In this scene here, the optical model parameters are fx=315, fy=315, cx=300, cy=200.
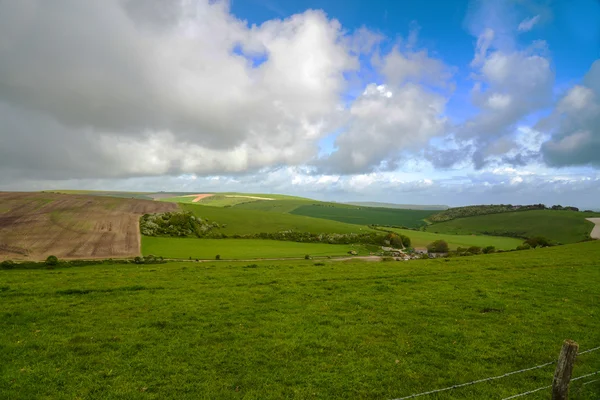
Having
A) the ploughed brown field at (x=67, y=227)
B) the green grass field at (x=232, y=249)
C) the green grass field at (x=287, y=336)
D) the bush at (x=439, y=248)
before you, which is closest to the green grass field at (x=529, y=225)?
the bush at (x=439, y=248)

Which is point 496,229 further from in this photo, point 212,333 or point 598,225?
point 212,333

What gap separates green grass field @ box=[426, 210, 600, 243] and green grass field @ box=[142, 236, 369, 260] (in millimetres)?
76784

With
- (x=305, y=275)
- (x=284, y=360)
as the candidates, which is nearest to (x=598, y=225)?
(x=305, y=275)

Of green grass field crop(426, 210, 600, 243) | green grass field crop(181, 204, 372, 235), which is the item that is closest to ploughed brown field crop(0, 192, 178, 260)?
green grass field crop(181, 204, 372, 235)

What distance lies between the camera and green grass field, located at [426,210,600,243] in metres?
113

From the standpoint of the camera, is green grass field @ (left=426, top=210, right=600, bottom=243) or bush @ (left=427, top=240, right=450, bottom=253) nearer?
bush @ (left=427, top=240, right=450, bottom=253)

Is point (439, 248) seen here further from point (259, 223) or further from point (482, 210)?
point (482, 210)

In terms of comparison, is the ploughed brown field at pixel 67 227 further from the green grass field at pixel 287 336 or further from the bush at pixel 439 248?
the bush at pixel 439 248

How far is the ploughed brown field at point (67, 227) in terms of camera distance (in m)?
58.2

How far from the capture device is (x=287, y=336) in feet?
47.4

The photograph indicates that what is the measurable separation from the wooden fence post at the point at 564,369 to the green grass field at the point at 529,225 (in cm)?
12535

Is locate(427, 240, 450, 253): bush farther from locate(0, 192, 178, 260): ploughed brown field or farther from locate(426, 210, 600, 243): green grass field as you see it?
locate(0, 192, 178, 260): ploughed brown field

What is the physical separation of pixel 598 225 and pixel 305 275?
140509 millimetres

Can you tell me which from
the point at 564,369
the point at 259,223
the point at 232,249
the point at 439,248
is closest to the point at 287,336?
the point at 564,369
